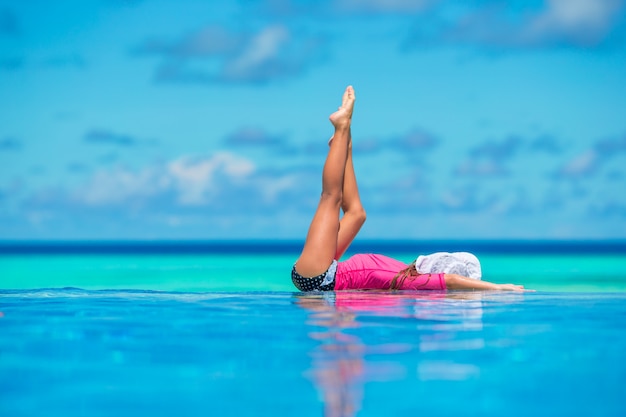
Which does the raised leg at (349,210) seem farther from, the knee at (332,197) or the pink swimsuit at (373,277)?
the knee at (332,197)

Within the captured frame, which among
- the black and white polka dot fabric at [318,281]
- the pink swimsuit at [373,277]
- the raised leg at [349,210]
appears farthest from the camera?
the pink swimsuit at [373,277]

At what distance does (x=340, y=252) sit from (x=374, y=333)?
2922mm

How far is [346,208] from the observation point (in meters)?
8.11

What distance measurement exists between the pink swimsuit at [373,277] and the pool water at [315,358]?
2.81ft

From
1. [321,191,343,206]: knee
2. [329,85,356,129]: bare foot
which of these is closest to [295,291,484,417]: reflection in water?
[321,191,343,206]: knee

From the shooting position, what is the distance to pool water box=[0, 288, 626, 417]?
353cm

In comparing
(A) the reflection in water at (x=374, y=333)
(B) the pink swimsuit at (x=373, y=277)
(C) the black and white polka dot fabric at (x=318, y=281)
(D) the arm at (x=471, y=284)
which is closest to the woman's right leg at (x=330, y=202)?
(C) the black and white polka dot fabric at (x=318, y=281)

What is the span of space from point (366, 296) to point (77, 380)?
3.94 metres

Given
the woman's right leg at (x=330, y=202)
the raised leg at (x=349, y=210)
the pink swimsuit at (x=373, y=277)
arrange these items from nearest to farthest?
the woman's right leg at (x=330, y=202), the raised leg at (x=349, y=210), the pink swimsuit at (x=373, y=277)

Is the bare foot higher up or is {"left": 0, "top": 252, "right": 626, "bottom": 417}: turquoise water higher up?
the bare foot

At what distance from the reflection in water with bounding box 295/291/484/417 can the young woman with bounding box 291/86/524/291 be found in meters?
0.18

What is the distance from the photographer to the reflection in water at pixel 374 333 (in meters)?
3.87

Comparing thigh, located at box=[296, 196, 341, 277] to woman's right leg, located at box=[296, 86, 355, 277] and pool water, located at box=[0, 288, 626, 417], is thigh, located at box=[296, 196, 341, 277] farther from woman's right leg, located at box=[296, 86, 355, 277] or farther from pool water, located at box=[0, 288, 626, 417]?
pool water, located at box=[0, 288, 626, 417]

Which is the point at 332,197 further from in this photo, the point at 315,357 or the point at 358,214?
the point at 315,357
